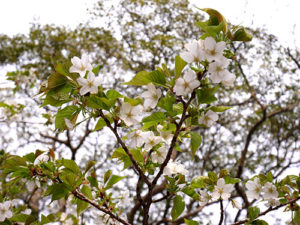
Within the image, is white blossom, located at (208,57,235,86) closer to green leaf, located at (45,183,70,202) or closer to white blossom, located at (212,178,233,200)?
white blossom, located at (212,178,233,200)

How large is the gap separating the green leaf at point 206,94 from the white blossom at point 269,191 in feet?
1.89

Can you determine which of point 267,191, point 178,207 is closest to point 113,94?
point 178,207

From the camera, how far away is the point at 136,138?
1.22m

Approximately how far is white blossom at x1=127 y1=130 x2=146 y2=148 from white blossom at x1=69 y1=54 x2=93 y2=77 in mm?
326

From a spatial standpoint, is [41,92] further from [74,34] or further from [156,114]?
[74,34]

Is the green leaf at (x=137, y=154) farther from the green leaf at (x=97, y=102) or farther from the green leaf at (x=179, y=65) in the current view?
the green leaf at (x=179, y=65)

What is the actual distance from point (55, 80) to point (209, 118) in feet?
1.81

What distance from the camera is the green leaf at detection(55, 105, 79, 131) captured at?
1073mm

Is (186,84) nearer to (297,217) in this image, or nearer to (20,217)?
(297,217)

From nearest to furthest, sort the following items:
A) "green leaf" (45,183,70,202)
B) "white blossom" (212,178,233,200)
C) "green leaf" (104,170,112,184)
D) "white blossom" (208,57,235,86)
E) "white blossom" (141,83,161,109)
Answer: "white blossom" (208,57,235,86) < "white blossom" (141,83,161,109) < "green leaf" (45,183,70,202) < "white blossom" (212,178,233,200) < "green leaf" (104,170,112,184)

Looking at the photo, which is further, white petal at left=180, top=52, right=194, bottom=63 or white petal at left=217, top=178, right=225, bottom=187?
white petal at left=217, top=178, right=225, bottom=187

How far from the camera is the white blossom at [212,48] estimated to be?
93 cm

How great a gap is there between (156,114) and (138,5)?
19.4ft

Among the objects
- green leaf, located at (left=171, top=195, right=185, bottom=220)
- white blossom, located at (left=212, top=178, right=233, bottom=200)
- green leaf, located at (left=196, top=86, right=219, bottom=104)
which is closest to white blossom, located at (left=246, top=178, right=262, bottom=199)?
white blossom, located at (left=212, top=178, right=233, bottom=200)
